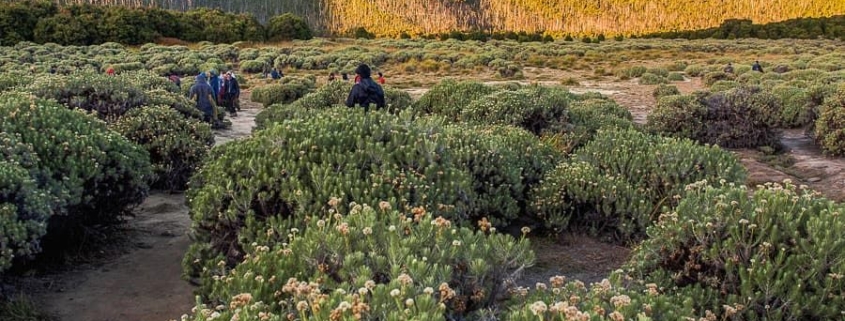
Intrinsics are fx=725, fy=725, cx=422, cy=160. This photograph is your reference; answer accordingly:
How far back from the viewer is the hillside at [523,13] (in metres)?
83.9

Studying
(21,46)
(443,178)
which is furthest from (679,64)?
(21,46)

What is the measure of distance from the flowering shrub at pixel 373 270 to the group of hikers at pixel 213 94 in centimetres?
1118

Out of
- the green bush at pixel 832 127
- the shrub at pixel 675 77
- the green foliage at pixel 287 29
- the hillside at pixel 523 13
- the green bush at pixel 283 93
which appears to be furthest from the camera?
the hillside at pixel 523 13

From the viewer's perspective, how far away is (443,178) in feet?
19.0

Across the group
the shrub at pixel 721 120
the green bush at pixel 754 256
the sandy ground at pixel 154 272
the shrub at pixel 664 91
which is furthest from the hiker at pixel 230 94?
the green bush at pixel 754 256

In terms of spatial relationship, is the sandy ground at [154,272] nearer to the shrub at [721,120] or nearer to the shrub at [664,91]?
the shrub at [721,120]

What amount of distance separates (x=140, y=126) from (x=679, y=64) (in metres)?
32.8

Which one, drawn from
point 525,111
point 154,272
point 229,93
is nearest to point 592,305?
point 154,272

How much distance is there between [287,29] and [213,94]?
49.4 metres

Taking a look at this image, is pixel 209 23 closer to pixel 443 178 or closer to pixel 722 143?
pixel 722 143

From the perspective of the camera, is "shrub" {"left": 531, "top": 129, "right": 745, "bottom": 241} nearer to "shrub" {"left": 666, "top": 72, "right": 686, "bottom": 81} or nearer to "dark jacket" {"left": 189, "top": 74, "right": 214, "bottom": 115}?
"dark jacket" {"left": 189, "top": 74, "right": 214, "bottom": 115}

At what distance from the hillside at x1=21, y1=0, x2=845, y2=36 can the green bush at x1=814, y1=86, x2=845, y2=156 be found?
75.2m

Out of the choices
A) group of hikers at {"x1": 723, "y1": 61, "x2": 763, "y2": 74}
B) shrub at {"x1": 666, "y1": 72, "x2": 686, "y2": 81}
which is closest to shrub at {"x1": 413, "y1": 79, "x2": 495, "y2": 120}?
shrub at {"x1": 666, "y1": 72, "x2": 686, "y2": 81}

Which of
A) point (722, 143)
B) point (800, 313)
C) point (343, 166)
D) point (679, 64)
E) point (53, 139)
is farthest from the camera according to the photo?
point (679, 64)
